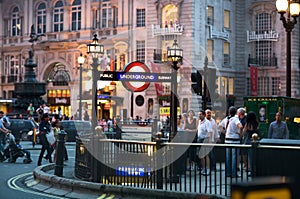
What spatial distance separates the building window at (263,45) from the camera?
5288 cm

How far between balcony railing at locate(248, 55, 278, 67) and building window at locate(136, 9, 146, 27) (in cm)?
1060

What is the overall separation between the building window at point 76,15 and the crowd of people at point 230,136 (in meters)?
40.2

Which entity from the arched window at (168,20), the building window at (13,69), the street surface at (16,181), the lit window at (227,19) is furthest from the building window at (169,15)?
the street surface at (16,181)

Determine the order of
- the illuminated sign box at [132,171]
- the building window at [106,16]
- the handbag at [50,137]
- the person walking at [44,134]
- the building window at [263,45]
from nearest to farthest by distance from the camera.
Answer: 1. the illuminated sign box at [132,171]
2. the person walking at [44,134]
3. the handbag at [50,137]
4. the building window at [263,45]
5. the building window at [106,16]

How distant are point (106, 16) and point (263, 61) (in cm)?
1525

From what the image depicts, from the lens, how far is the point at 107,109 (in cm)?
5222

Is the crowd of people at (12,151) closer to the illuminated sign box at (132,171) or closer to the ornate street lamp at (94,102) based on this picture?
the ornate street lamp at (94,102)

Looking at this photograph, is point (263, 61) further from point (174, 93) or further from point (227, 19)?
point (174, 93)

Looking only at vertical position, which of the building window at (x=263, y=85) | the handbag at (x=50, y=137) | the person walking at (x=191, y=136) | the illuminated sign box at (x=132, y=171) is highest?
the building window at (x=263, y=85)

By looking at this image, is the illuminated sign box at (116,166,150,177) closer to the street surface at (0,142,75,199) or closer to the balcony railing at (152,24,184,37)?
the street surface at (0,142,75,199)

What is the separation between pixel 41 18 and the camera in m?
58.3

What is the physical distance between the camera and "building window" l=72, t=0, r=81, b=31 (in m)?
55.8

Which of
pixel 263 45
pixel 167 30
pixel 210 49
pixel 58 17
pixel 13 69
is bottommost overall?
pixel 13 69

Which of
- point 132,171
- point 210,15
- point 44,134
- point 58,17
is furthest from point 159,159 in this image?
point 58,17
